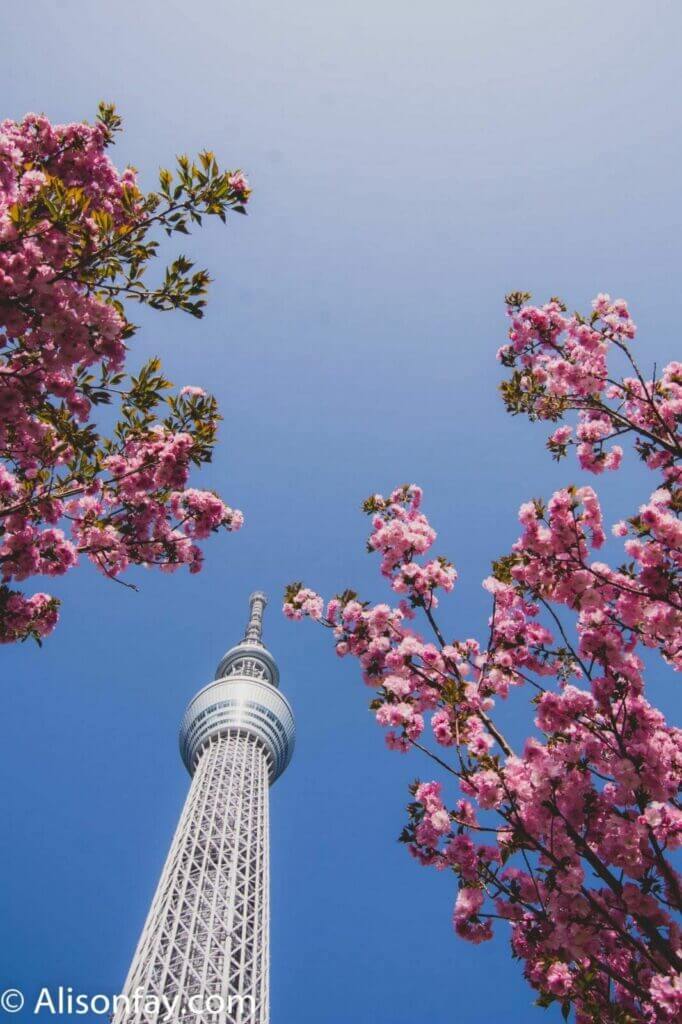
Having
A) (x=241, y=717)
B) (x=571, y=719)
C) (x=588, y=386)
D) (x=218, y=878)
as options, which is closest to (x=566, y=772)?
(x=571, y=719)

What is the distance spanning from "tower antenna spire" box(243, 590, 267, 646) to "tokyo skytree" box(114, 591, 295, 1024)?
6829mm

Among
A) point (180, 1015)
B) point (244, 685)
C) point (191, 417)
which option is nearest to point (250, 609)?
point (244, 685)

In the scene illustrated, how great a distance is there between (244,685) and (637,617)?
167 feet

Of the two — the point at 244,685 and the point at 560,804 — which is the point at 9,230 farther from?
the point at 244,685

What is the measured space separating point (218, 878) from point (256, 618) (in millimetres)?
29931

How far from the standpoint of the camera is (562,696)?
4.31 m

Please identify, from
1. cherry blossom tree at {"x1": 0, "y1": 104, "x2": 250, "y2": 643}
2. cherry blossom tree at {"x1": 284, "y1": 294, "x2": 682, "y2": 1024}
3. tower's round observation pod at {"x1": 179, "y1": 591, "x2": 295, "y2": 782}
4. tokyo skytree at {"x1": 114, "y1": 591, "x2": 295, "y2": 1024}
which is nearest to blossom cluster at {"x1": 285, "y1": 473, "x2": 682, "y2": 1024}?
cherry blossom tree at {"x1": 284, "y1": 294, "x2": 682, "y2": 1024}

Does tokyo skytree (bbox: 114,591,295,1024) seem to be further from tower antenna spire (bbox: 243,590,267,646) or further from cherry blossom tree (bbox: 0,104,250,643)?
cherry blossom tree (bbox: 0,104,250,643)

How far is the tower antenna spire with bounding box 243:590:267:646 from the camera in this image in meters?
62.4

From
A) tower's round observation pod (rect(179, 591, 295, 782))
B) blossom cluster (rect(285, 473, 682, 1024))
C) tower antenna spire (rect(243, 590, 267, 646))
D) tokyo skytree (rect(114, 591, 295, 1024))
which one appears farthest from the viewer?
tower antenna spire (rect(243, 590, 267, 646))

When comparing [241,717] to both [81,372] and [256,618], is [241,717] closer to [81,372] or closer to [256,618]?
[256,618]

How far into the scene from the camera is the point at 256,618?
6569cm

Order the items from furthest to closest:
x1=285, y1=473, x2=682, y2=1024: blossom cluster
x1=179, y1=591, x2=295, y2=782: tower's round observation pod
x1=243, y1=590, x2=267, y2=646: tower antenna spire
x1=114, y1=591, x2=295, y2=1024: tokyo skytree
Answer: x1=243, y1=590, x2=267, y2=646: tower antenna spire, x1=179, y1=591, x2=295, y2=782: tower's round observation pod, x1=114, y1=591, x2=295, y2=1024: tokyo skytree, x1=285, y1=473, x2=682, y2=1024: blossom cluster

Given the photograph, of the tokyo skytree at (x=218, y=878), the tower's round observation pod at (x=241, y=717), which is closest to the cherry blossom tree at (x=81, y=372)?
the tokyo skytree at (x=218, y=878)
